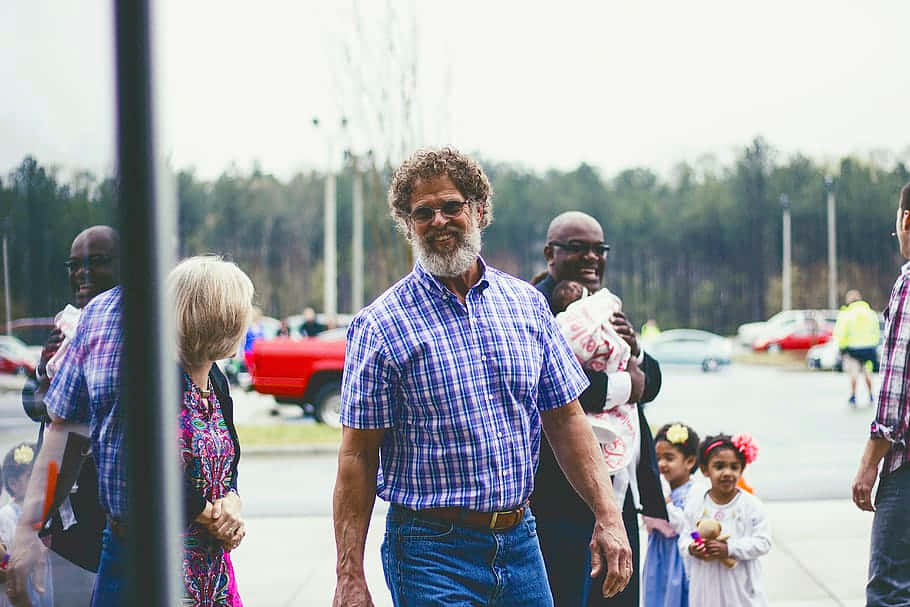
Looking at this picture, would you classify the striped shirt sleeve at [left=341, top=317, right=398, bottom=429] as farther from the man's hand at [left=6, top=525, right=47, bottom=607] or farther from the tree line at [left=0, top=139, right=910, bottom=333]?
the tree line at [left=0, top=139, right=910, bottom=333]

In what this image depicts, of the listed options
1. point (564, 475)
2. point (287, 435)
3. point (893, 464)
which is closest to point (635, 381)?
point (564, 475)

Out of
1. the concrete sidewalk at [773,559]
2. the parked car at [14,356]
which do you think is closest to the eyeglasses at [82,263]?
the parked car at [14,356]

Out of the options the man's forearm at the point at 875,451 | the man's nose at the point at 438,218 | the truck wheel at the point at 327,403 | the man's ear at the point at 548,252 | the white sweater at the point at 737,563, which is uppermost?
the man's nose at the point at 438,218

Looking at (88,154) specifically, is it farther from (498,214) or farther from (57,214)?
(498,214)

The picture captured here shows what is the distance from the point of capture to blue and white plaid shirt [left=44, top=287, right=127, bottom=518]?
6.11 feet

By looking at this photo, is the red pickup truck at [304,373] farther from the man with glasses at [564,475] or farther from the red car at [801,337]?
the red car at [801,337]

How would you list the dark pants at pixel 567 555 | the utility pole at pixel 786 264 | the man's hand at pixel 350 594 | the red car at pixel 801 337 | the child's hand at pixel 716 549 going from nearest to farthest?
1. the man's hand at pixel 350 594
2. the dark pants at pixel 567 555
3. the child's hand at pixel 716 549
4. the red car at pixel 801 337
5. the utility pole at pixel 786 264

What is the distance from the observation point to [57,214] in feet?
4.94

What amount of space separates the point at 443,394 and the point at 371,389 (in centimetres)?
17

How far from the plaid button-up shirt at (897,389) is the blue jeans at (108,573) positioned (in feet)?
7.53

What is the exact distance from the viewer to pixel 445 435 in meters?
2.42

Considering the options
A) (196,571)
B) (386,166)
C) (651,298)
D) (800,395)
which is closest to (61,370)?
(196,571)

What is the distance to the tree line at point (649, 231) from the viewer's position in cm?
4712

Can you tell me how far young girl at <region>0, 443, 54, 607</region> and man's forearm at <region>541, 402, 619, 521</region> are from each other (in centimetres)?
129
